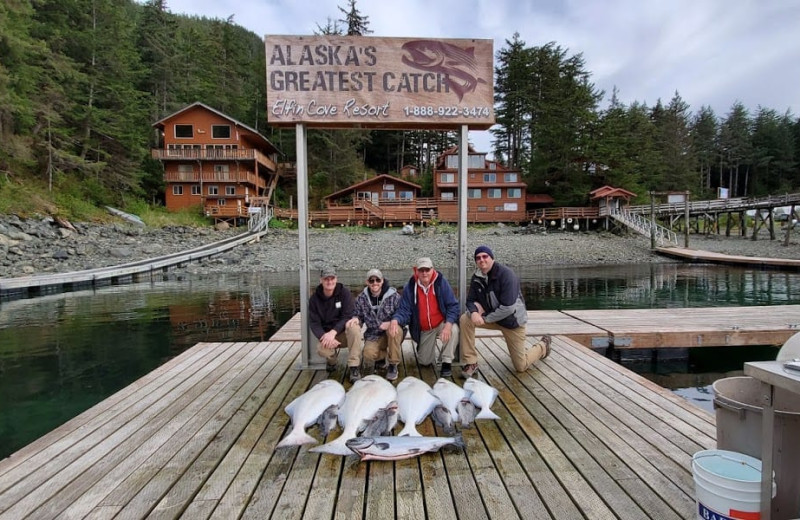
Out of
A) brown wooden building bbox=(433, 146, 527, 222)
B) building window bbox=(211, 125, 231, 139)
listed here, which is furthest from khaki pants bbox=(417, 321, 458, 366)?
building window bbox=(211, 125, 231, 139)

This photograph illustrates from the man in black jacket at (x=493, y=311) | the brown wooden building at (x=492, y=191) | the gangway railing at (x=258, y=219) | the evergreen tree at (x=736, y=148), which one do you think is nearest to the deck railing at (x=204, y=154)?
the gangway railing at (x=258, y=219)

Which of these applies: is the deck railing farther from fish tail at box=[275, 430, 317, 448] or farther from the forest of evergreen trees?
fish tail at box=[275, 430, 317, 448]

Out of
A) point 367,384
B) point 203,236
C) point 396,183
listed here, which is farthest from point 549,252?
point 367,384

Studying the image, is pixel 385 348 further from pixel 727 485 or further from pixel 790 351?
pixel 790 351

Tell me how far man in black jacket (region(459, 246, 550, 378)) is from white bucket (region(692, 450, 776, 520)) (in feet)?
7.51

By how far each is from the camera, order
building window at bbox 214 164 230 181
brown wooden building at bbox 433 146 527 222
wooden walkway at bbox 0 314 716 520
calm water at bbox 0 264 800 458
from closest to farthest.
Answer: wooden walkway at bbox 0 314 716 520, calm water at bbox 0 264 800 458, building window at bbox 214 164 230 181, brown wooden building at bbox 433 146 527 222

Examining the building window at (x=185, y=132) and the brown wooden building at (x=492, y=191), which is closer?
the building window at (x=185, y=132)

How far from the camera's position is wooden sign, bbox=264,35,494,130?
396cm

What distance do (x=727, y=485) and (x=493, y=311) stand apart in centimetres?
257

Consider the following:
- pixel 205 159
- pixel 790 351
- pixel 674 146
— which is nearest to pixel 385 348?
pixel 790 351

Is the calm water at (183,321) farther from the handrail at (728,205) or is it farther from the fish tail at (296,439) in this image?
the handrail at (728,205)

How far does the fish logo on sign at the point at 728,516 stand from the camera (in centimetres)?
158

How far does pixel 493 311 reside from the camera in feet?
13.6

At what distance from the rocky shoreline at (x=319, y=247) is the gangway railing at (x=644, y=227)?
0.78 meters
